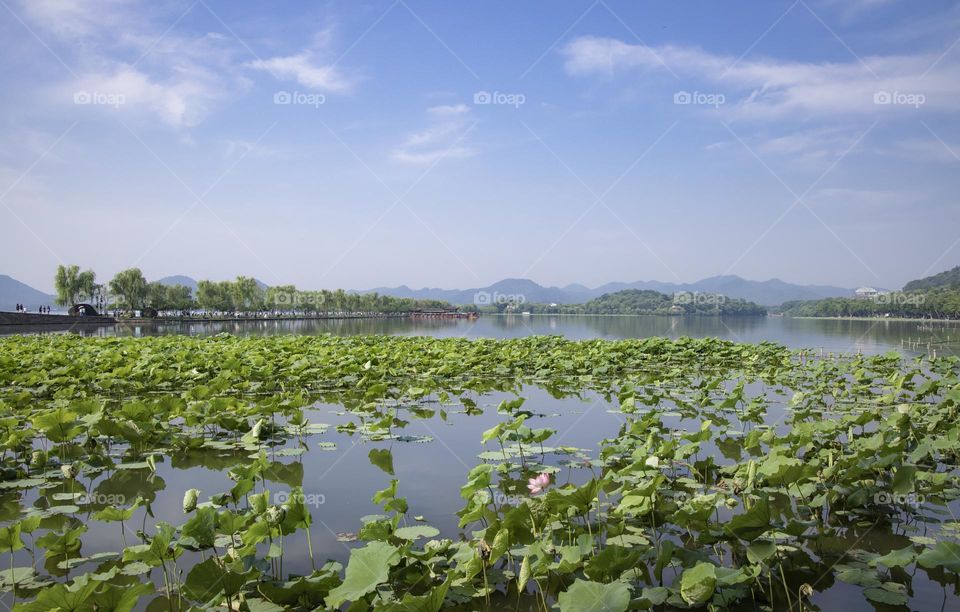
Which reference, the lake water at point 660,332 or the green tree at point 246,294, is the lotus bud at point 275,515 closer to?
the lake water at point 660,332

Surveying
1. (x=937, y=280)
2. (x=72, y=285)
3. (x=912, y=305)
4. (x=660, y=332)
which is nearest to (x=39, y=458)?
(x=660, y=332)

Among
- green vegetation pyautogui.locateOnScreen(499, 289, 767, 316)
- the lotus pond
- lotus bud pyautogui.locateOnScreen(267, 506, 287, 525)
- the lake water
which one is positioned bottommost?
the lake water

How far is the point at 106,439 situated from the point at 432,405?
467 centimetres

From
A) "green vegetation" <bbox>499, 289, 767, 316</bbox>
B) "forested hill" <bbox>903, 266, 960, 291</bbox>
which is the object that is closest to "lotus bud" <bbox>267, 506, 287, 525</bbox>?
"green vegetation" <bbox>499, 289, 767, 316</bbox>

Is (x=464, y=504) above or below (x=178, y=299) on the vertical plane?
below

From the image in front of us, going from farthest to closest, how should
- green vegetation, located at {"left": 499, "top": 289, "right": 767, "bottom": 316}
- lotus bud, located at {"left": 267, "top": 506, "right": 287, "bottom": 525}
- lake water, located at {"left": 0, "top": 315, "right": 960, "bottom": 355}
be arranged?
green vegetation, located at {"left": 499, "top": 289, "right": 767, "bottom": 316}
lake water, located at {"left": 0, "top": 315, "right": 960, "bottom": 355}
lotus bud, located at {"left": 267, "top": 506, "right": 287, "bottom": 525}

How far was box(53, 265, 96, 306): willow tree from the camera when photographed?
227 ft

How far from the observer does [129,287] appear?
244ft

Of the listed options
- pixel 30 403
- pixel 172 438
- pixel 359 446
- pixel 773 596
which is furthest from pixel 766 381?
pixel 30 403

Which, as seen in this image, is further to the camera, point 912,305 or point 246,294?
point 912,305

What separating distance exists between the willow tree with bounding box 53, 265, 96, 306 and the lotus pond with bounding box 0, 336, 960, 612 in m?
71.1

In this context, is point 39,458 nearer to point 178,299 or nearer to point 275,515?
point 275,515

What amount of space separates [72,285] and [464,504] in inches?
3191

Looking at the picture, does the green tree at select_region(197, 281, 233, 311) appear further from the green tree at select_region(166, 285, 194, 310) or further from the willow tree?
the willow tree
